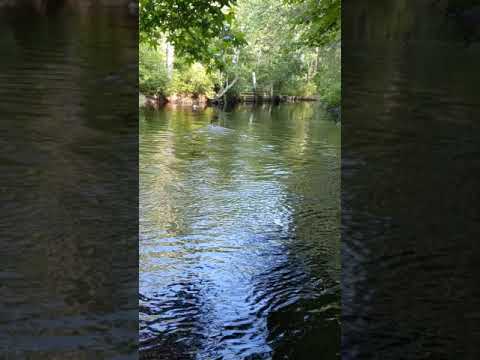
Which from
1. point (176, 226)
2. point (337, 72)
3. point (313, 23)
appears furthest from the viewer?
point (337, 72)

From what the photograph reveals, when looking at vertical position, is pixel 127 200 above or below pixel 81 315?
above

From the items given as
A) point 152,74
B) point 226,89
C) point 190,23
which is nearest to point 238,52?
point 226,89

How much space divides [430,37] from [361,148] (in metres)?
0.50

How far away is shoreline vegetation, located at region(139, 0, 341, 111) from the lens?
26.1ft

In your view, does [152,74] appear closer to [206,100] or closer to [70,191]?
[206,100]

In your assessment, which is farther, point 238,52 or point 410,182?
point 238,52

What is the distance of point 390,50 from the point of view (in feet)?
7.29

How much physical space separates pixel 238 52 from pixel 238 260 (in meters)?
40.9

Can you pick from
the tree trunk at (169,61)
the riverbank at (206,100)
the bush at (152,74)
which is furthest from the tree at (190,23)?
the tree trunk at (169,61)

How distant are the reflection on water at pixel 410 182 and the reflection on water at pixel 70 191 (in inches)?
35.1

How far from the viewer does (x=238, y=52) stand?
150ft

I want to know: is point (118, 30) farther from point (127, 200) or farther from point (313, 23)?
point (313, 23)

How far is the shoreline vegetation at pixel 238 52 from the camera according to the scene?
7.95 metres

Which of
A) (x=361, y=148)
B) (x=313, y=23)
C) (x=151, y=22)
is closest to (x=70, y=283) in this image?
(x=361, y=148)
